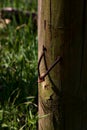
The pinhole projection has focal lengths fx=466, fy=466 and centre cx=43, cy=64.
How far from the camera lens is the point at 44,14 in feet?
8.05

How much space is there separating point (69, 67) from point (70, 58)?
0.05 metres

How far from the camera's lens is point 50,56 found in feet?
8.25

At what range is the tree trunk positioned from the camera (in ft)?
7.90

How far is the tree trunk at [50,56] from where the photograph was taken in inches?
94.8

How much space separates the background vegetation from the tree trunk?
25 centimetres

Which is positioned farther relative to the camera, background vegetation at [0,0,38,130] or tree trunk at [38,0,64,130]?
background vegetation at [0,0,38,130]

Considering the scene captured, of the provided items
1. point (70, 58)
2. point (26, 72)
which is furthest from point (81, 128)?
point (26, 72)

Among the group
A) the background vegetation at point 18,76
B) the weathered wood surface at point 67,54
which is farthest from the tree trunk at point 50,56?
the background vegetation at point 18,76

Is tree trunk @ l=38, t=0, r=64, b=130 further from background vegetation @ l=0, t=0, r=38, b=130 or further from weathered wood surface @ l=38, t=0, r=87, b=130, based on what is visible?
background vegetation @ l=0, t=0, r=38, b=130

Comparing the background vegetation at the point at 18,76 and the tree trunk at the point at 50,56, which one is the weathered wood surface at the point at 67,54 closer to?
the tree trunk at the point at 50,56

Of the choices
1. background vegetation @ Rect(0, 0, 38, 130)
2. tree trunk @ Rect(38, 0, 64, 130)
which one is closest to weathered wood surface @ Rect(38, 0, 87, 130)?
tree trunk @ Rect(38, 0, 64, 130)

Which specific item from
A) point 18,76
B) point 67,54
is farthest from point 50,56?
point 18,76

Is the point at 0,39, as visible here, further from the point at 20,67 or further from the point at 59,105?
the point at 59,105

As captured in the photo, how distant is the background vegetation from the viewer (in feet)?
10.5
